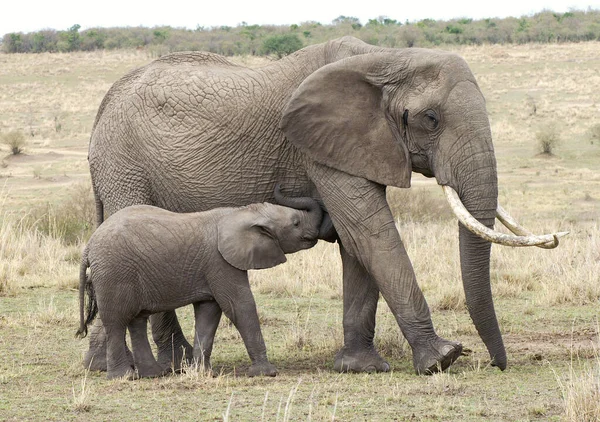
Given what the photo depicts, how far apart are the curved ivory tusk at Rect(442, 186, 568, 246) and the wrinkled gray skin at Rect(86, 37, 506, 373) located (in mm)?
121

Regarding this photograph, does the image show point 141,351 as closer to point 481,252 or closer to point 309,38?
point 481,252

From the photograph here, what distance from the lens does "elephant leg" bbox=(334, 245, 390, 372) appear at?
334 inches

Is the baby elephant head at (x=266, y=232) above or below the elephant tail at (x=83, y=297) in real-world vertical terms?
above

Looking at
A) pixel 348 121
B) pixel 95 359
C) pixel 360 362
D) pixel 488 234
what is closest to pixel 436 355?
pixel 360 362

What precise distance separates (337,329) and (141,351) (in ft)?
6.68

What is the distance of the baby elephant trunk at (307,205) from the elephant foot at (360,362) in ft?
3.27

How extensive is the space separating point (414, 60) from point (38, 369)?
360 centimetres

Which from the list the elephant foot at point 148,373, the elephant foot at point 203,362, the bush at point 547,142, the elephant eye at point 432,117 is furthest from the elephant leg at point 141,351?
the bush at point 547,142

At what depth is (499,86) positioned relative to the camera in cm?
4234

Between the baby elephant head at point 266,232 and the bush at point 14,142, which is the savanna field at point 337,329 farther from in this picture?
the bush at point 14,142

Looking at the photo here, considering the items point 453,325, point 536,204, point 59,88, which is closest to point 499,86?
point 59,88

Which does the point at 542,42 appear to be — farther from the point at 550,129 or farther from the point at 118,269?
the point at 118,269

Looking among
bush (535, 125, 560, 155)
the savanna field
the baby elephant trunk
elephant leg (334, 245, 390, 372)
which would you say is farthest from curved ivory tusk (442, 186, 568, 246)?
bush (535, 125, 560, 155)

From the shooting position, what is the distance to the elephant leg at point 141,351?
8.17 meters
